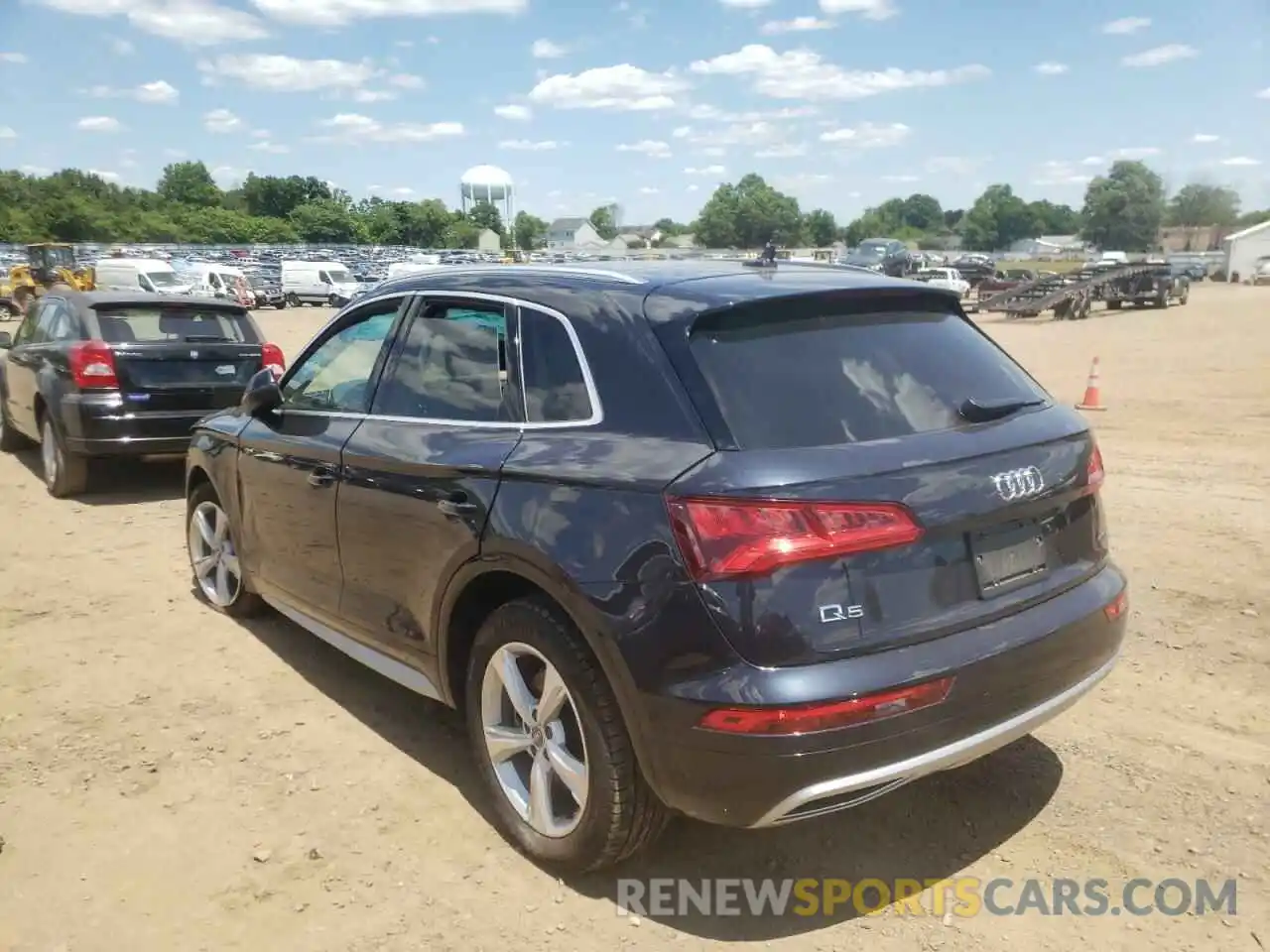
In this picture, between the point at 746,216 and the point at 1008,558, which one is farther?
the point at 746,216

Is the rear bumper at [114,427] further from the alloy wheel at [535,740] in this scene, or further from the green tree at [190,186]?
the green tree at [190,186]

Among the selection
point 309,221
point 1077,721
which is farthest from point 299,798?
point 309,221

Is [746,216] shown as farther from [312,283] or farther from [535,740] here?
[535,740]

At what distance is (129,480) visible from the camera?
9.39 metres

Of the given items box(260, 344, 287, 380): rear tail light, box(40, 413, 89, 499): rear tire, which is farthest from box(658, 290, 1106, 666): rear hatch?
box(40, 413, 89, 499): rear tire

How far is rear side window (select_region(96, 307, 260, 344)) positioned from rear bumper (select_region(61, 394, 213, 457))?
0.57 metres

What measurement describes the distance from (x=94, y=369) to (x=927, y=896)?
746cm

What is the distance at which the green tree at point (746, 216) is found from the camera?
4491 inches

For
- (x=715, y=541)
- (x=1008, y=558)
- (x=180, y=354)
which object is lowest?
(x=1008, y=558)

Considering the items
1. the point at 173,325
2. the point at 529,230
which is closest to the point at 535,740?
the point at 173,325

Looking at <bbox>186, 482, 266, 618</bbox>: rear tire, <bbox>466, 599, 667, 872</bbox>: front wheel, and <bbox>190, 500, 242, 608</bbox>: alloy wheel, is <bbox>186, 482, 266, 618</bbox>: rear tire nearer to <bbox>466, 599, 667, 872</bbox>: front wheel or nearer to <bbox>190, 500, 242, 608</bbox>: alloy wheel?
<bbox>190, 500, 242, 608</bbox>: alloy wheel

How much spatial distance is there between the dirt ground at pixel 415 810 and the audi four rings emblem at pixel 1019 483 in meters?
1.20

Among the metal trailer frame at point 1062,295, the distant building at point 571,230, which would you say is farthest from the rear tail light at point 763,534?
the distant building at point 571,230

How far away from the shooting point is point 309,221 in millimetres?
95062
